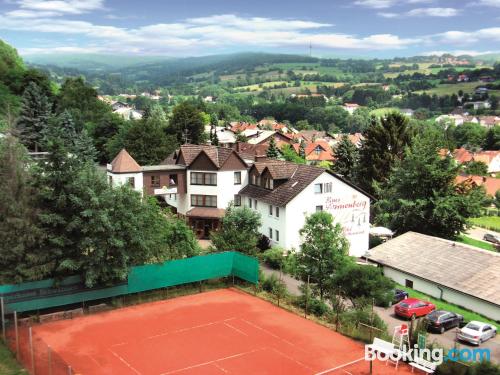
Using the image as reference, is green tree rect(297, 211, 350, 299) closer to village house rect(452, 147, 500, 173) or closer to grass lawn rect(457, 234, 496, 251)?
grass lawn rect(457, 234, 496, 251)

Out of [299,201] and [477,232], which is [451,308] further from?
[477,232]

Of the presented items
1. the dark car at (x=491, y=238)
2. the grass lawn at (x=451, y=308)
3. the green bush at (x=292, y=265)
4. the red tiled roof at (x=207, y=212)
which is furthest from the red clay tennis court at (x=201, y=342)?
the dark car at (x=491, y=238)

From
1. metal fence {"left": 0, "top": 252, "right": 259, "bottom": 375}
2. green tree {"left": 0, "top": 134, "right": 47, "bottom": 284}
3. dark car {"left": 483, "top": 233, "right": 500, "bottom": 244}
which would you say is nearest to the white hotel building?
metal fence {"left": 0, "top": 252, "right": 259, "bottom": 375}

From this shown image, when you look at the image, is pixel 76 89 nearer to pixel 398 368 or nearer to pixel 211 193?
pixel 211 193

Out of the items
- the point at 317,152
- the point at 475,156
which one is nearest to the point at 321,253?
the point at 317,152

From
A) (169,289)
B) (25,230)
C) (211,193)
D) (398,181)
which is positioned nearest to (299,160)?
(398,181)

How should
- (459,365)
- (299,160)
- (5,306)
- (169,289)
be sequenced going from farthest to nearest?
1. (299,160)
2. (169,289)
3. (5,306)
4. (459,365)
